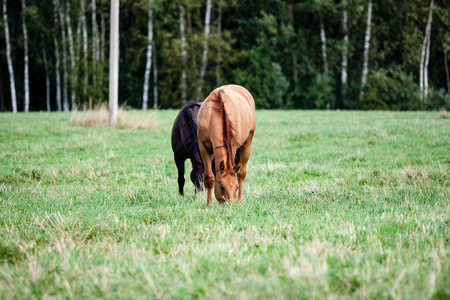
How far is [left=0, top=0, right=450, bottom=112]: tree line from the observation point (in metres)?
33.1

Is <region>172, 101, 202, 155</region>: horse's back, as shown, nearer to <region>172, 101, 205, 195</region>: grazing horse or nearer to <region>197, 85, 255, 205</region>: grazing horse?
<region>172, 101, 205, 195</region>: grazing horse

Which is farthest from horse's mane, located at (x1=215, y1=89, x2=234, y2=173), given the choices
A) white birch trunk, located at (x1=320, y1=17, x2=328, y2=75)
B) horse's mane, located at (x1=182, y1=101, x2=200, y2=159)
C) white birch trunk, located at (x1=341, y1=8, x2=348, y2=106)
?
white birch trunk, located at (x1=320, y1=17, x2=328, y2=75)

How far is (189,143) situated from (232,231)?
2.78 metres

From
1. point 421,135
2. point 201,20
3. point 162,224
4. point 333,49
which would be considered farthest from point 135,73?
point 162,224

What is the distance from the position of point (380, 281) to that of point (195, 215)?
262cm

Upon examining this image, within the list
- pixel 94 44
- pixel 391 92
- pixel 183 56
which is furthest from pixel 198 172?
pixel 94 44

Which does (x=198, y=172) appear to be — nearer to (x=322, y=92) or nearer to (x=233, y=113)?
(x=233, y=113)

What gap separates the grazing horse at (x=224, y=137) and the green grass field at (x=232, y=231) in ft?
1.04

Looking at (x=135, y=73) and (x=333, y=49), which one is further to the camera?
(x=135, y=73)

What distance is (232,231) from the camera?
160 inches

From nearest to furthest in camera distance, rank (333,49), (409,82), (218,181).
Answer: (218,181) → (409,82) → (333,49)

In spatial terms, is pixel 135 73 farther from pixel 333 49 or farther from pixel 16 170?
pixel 16 170

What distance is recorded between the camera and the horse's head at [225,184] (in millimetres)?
4949

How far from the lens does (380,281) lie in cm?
256
